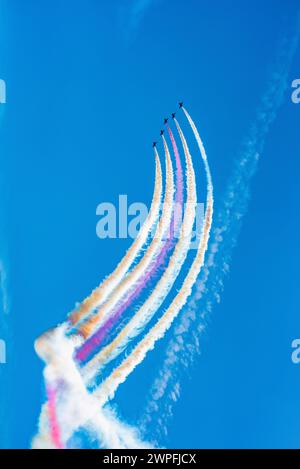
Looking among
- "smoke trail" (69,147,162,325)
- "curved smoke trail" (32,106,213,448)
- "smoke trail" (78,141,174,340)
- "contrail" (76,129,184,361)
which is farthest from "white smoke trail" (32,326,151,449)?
"smoke trail" (69,147,162,325)

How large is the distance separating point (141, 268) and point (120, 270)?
0.52 m

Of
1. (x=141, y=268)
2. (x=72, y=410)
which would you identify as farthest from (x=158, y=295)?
(x=72, y=410)

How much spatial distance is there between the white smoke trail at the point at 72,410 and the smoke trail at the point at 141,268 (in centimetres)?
53

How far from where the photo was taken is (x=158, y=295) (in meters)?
14.5

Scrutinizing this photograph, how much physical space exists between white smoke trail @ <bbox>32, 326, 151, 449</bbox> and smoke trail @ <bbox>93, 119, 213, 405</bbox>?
0.37m

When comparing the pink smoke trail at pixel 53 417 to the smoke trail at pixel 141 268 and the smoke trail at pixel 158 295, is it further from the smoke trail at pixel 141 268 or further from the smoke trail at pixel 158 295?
the smoke trail at pixel 141 268

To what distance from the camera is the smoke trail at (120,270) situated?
14.3m

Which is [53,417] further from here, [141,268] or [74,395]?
[141,268]

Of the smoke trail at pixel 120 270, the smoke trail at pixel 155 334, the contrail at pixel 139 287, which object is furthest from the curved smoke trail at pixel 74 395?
the smoke trail at pixel 120 270
